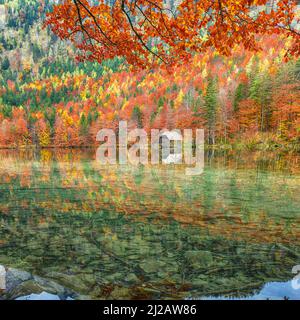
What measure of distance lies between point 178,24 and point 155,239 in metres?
4.74

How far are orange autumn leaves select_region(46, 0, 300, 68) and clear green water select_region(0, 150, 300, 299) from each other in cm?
412

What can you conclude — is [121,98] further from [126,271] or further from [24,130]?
[126,271]

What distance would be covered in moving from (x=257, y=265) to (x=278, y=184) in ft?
30.4

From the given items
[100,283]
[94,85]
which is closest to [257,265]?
[100,283]

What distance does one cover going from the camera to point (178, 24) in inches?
269

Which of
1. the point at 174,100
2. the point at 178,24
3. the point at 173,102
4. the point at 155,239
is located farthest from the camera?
the point at 174,100

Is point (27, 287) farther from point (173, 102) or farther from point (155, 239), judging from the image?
point (173, 102)

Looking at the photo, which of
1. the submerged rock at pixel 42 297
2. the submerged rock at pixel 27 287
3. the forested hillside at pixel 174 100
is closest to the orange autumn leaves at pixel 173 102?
the forested hillside at pixel 174 100

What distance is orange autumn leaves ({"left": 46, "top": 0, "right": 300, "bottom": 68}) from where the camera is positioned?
614cm

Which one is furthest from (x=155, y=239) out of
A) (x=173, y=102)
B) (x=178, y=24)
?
(x=173, y=102)

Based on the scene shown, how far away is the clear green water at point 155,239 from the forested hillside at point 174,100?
415cm

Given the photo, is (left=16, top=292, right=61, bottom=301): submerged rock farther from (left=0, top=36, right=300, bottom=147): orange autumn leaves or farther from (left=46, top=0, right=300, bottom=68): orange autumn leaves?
(left=0, top=36, right=300, bottom=147): orange autumn leaves

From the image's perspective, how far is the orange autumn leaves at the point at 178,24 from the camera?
614 centimetres

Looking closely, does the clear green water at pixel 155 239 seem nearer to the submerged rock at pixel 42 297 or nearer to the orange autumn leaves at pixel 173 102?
the submerged rock at pixel 42 297
